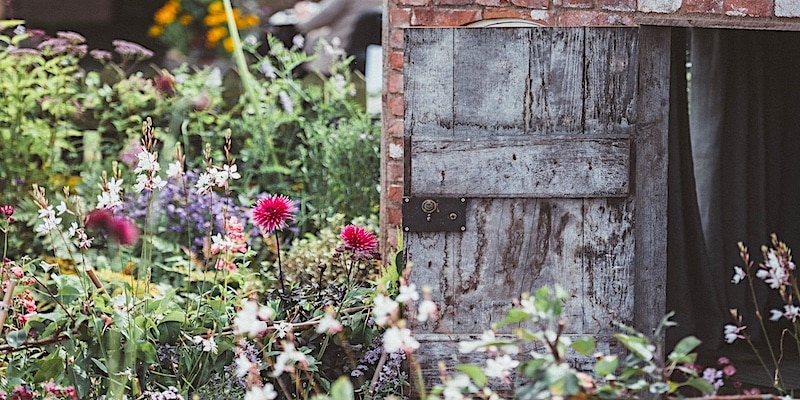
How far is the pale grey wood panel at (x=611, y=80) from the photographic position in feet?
10.2

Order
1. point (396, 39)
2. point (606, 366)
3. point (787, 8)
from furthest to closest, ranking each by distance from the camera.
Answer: point (396, 39) < point (787, 8) < point (606, 366)

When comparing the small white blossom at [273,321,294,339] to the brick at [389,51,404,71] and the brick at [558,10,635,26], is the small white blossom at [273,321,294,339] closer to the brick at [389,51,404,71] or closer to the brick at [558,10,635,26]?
the brick at [389,51,404,71]

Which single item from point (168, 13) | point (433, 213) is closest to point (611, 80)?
point (433, 213)

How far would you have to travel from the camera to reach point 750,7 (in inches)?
127

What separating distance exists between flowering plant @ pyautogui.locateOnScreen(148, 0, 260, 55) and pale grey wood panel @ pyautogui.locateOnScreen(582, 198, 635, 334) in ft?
24.4

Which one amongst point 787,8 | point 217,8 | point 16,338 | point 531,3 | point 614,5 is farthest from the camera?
point 217,8

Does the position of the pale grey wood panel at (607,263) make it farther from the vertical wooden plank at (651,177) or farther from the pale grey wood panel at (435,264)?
the pale grey wood panel at (435,264)

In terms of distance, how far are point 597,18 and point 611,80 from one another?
846mm

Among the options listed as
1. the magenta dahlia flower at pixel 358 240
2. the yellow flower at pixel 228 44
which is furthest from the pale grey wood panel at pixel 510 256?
the yellow flower at pixel 228 44

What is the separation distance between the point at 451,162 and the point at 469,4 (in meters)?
1.09

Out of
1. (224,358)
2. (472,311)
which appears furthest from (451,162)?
(224,358)

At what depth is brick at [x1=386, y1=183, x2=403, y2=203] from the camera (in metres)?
4.32

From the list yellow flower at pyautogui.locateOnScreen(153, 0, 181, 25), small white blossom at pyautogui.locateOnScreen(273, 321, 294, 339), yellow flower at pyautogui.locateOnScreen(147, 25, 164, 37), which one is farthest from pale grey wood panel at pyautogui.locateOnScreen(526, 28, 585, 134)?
yellow flower at pyautogui.locateOnScreen(147, 25, 164, 37)

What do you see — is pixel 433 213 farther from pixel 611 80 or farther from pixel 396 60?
pixel 396 60
